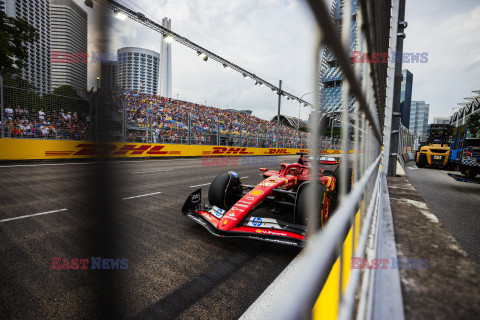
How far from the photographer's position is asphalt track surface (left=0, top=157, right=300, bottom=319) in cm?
54

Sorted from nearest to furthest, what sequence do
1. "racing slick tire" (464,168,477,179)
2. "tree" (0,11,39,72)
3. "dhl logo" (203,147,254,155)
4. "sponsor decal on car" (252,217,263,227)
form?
"sponsor decal on car" (252,217,263,227) → "racing slick tire" (464,168,477,179) → "tree" (0,11,39,72) → "dhl logo" (203,147,254,155)

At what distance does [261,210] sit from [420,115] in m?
111

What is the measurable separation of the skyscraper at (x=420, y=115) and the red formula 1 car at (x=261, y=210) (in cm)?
9562

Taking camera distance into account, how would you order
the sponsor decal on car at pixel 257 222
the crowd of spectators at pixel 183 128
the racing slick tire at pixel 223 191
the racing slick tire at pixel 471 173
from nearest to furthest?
the sponsor decal on car at pixel 257 222 → the racing slick tire at pixel 223 191 → the racing slick tire at pixel 471 173 → the crowd of spectators at pixel 183 128

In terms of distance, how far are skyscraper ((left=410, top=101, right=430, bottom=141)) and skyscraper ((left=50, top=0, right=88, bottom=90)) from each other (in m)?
98.6

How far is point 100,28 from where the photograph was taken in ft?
1.69

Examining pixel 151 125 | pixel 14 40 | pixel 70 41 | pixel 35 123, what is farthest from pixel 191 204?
pixel 14 40

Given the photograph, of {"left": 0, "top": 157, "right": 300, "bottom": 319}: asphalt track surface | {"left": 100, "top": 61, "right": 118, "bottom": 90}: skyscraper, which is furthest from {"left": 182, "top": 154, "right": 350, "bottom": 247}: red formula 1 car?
{"left": 100, "top": 61, "right": 118, "bottom": 90}: skyscraper

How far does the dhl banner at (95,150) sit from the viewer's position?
528mm

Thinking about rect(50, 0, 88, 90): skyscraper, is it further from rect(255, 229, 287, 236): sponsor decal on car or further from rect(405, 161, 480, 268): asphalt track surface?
rect(405, 161, 480, 268): asphalt track surface

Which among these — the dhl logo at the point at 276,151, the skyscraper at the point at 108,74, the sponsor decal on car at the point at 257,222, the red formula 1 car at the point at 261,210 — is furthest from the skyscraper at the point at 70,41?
the dhl logo at the point at 276,151

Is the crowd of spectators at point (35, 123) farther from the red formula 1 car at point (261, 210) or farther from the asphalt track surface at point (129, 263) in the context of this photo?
the red formula 1 car at point (261, 210)

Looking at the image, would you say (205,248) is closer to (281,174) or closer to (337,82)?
(281,174)

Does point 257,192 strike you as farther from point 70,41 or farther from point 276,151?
point 276,151
